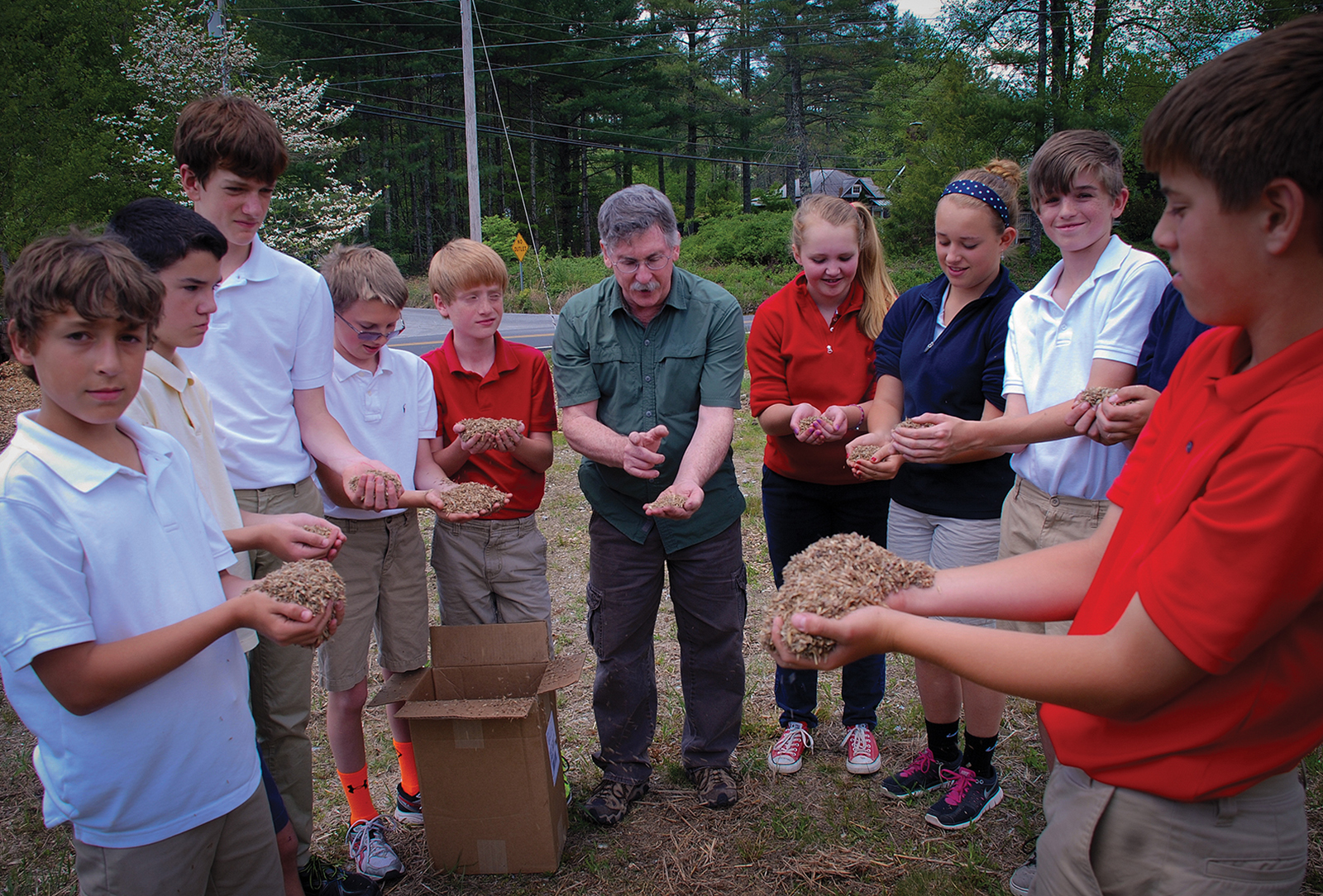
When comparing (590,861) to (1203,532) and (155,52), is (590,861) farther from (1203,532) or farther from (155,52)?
(155,52)

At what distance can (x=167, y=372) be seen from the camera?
242cm

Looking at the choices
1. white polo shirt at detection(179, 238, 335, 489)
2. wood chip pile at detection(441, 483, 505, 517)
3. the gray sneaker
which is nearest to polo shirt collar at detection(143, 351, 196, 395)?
white polo shirt at detection(179, 238, 335, 489)

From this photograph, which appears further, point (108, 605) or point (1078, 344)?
point (1078, 344)

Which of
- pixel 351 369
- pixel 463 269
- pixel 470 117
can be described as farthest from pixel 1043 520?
pixel 470 117

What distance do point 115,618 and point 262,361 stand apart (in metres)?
1.29

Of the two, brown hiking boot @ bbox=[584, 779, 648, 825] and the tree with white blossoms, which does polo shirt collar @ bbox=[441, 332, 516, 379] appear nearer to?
brown hiking boot @ bbox=[584, 779, 648, 825]

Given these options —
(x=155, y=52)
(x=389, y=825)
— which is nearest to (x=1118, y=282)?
(x=389, y=825)

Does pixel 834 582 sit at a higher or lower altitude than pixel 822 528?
higher

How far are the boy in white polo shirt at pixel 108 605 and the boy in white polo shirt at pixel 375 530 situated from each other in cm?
115

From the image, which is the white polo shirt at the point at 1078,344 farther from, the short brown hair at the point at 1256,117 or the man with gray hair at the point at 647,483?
the short brown hair at the point at 1256,117

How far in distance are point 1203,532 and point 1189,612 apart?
0.13 meters

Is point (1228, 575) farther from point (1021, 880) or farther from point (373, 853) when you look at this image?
point (373, 853)

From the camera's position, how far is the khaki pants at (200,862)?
193 centimetres

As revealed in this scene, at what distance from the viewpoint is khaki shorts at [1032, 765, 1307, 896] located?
1.42m
